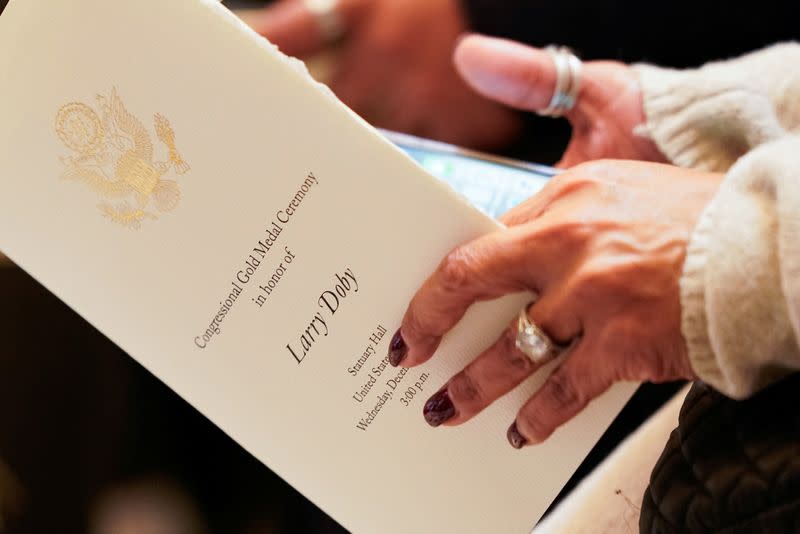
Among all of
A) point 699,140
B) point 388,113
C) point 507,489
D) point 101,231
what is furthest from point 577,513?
point 388,113

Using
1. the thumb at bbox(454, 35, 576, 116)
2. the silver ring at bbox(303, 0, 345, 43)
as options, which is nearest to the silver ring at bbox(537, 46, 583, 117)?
the thumb at bbox(454, 35, 576, 116)

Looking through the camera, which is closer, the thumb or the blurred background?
the thumb

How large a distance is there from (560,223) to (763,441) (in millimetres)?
182

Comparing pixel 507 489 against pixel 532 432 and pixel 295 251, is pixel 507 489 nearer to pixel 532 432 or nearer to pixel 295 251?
pixel 532 432

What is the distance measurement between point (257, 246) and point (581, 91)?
41 cm

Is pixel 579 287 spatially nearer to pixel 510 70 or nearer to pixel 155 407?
pixel 510 70

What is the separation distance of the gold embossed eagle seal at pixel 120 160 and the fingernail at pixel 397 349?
0.59 feet

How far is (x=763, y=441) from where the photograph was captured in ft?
1.54

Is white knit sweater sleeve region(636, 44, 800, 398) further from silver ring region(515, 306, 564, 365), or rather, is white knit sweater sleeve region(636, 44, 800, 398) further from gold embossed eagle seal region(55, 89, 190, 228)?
gold embossed eagle seal region(55, 89, 190, 228)

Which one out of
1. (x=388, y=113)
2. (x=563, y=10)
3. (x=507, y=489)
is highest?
(x=563, y=10)

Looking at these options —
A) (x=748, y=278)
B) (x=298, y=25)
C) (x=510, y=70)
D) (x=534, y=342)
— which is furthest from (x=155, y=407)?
(x=748, y=278)

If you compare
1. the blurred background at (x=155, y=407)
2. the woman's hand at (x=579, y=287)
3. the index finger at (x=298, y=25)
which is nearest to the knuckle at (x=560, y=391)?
the woman's hand at (x=579, y=287)

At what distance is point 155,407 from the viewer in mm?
1404

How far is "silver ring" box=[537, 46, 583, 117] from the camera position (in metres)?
0.76
